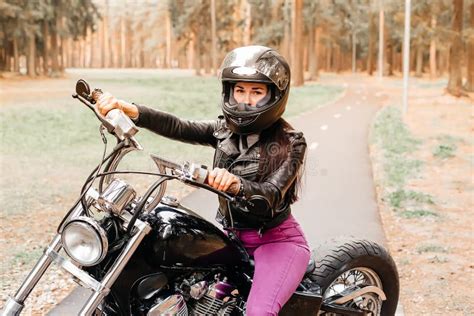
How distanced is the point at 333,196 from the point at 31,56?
381 inches

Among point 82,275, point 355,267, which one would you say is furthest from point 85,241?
point 355,267

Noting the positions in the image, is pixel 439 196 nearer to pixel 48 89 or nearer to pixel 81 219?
pixel 81 219

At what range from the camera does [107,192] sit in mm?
2332

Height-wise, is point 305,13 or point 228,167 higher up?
point 305,13

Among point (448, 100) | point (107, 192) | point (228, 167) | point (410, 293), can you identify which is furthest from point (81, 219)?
point (448, 100)

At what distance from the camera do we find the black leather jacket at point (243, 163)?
2.71 meters

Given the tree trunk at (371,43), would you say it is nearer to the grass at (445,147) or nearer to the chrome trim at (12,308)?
the grass at (445,147)

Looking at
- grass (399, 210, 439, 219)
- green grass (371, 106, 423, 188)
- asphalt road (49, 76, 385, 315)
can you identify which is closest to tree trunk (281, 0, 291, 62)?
green grass (371, 106, 423, 188)

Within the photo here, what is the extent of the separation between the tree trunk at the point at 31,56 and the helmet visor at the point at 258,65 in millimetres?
12205

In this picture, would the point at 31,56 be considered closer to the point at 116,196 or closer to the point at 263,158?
the point at 263,158

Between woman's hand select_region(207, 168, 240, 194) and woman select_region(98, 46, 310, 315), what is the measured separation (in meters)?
0.25

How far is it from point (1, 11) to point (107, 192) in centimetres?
1172

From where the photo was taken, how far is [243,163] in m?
2.95

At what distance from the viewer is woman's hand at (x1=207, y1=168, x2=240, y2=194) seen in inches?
92.1
